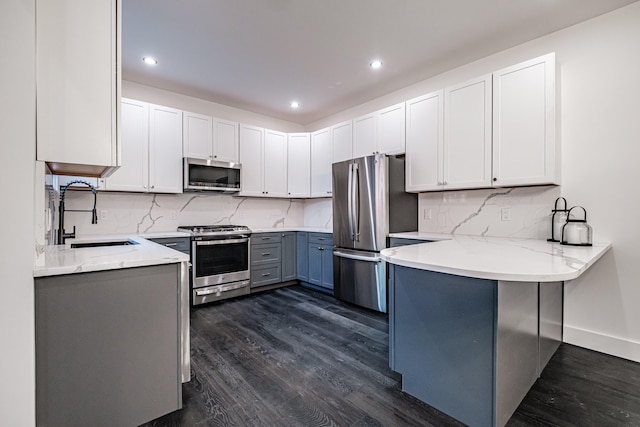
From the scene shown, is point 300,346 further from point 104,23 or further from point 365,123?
point 365,123

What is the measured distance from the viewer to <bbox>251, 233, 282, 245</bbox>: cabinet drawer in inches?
161

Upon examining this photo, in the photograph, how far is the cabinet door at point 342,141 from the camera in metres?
4.02

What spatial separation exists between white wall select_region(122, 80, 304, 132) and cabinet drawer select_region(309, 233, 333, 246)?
2097mm

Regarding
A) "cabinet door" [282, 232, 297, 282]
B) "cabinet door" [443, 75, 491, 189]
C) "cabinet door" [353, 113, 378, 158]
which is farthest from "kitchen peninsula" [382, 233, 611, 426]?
"cabinet door" [282, 232, 297, 282]

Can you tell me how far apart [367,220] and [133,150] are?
2855mm

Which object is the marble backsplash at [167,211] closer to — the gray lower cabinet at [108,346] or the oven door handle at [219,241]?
the oven door handle at [219,241]

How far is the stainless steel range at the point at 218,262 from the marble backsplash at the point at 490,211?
7.86ft

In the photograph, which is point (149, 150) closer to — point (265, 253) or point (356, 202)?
point (265, 253)

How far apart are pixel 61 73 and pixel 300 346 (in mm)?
2363

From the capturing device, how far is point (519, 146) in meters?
2.55

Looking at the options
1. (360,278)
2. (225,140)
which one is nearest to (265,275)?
(360,278)

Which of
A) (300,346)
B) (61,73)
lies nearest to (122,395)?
(300,346)

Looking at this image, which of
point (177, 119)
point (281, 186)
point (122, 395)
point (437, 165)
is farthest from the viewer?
point (281, 186)

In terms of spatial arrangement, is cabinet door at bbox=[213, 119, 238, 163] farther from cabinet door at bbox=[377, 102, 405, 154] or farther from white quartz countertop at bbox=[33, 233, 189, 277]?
white quartz countertop at bbox=[33, 233, 189, 277]
